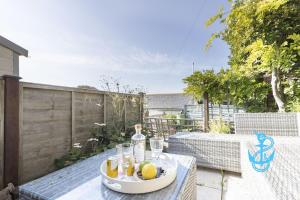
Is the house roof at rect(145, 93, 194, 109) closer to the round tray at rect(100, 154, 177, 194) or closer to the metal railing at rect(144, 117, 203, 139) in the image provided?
the metal railing at rect(144, 117, 203, 139)

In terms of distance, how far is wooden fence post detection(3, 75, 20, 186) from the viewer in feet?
6.24

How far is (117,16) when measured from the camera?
4.69 meters

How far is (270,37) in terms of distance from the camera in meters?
3.50

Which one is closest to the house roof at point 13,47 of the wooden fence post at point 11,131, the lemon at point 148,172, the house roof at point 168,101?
the wooden fence post at point 11,131

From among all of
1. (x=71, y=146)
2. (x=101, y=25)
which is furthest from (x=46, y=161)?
(x=101, y=25)

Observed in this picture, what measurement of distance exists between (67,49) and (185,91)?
3.70 metres

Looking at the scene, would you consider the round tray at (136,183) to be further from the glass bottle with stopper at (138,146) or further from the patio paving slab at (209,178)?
the patio paving slab at (209,178)

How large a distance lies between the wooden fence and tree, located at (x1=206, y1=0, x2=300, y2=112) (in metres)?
3.28

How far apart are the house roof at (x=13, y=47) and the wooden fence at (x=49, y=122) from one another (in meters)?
2.62

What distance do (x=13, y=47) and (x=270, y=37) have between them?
6115 millimetres

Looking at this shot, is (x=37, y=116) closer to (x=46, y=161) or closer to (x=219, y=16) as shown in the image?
(x=46, y=161)

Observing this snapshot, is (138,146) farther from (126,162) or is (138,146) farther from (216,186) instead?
(216,186)

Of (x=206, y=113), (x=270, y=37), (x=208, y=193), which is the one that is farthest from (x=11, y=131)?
(x=270, y=37)

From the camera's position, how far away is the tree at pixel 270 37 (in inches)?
123
